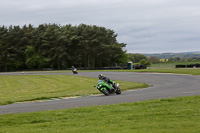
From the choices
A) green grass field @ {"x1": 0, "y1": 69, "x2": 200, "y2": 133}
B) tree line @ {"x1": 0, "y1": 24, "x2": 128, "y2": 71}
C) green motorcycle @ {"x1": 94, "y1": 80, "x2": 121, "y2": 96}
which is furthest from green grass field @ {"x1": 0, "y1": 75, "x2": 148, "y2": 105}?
tree line @ {"x1": 0, "y1": 24, "x2": 128, "y2": 71}

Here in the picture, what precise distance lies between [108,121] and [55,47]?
78.9 meters

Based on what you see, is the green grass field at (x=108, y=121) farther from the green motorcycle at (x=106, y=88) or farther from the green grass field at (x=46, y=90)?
the green motorcycle at (x=106, y=88)

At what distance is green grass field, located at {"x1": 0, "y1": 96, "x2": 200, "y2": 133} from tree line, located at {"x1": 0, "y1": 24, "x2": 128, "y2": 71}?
72.8m

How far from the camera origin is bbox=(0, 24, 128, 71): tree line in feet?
280

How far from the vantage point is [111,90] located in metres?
18.7

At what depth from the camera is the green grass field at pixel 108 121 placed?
7445 millimetres

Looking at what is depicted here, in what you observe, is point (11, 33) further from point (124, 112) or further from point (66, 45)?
point (124, 112)

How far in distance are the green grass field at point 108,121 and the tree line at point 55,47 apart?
2865 inches

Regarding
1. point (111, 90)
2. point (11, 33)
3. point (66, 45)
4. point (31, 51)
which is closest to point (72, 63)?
point (66, 45)

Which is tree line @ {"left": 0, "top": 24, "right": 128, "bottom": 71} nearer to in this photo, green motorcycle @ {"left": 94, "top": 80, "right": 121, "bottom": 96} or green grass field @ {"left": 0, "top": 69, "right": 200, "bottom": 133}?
green motorcycle @ {"left": 94, "top": 80, "right": 121, "bottom": 96}

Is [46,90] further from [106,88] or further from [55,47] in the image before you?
[55,47]

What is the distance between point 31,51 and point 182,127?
3266 inches

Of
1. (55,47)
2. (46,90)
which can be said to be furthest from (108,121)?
(55,47)

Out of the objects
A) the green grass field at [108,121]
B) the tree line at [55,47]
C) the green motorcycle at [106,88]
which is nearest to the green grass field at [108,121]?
the green grass field at [108,121]
